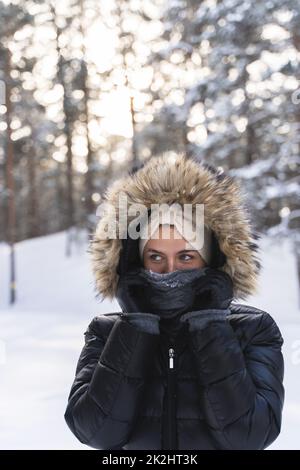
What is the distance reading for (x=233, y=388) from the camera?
177 cm

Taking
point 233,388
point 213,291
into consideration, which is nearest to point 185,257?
point 213,291

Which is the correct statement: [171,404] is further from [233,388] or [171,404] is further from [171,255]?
[171,255]

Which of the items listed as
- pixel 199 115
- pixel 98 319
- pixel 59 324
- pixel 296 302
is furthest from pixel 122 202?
pixel 199 115

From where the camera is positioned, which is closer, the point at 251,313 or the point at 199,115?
the point at 251,313

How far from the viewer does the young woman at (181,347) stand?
1.82 meters

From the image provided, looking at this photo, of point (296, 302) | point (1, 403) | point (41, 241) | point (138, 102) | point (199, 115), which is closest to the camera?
point (1, 403)

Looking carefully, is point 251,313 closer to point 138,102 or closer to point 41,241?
point 138,102

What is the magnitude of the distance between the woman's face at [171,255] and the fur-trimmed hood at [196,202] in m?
0.15

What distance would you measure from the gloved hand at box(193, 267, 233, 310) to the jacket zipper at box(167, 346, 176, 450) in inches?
9.0

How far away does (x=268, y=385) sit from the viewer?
1877 mm

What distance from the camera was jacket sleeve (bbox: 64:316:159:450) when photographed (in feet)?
6.00

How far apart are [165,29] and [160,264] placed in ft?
55.5

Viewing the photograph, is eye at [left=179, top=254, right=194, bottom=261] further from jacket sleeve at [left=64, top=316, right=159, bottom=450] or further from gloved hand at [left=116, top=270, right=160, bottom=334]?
jacket sleeve at [left=64, top=316, right=159, bottom=450]

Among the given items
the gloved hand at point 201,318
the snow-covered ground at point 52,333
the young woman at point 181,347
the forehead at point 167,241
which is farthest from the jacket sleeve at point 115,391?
the snow-covered ground at point 52,333
